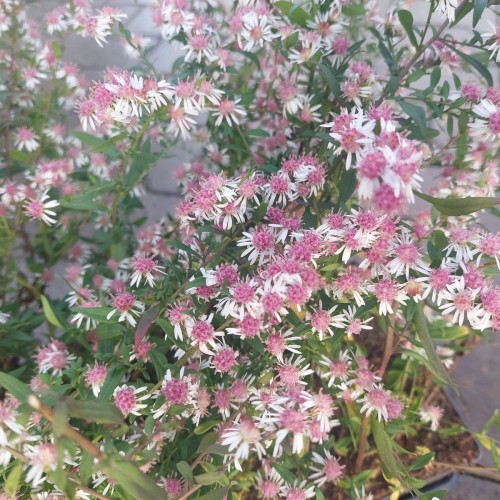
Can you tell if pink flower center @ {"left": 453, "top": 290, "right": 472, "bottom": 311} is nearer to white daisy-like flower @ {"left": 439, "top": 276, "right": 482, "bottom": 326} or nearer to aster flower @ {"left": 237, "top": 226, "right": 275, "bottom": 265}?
white daisy-like flower @ {"left": 439, "top": 276, "right": 482, "bottom": 326}

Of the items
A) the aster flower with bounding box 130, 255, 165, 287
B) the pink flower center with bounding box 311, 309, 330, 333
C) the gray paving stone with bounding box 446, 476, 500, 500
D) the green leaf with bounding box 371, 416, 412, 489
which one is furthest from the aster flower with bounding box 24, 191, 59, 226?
the gray paving stone with bounding box 446, 476, 500, 500

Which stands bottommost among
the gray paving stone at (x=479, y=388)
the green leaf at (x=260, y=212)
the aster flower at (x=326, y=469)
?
the gray paving stone at (x=479, y=388)

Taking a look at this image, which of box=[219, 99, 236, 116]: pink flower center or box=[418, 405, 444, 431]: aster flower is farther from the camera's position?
box=[418, 405, 444, 431]: aster flower

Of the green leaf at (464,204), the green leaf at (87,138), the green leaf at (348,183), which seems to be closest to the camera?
the green leaf at (464,204)

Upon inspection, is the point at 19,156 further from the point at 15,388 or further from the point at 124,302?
the point at 15,388

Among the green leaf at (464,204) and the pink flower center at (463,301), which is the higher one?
the green leaf at (464,204)

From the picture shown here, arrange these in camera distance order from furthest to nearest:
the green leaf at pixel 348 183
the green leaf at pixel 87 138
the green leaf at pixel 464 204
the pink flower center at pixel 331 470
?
the green leaf at pixel 87 138, the pink flower center at pixel 331 470, the green leaf at pixel 348 183, the green leaf at pixel 464 204

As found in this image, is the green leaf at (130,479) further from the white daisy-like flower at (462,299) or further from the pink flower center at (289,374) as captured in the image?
the white daisy-like flower at (462,299)

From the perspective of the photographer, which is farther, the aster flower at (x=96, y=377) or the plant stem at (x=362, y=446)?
the plant stem at (x=362, y=446)

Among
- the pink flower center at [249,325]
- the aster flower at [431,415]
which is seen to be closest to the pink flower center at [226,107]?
the pink flower center at [249,325]
